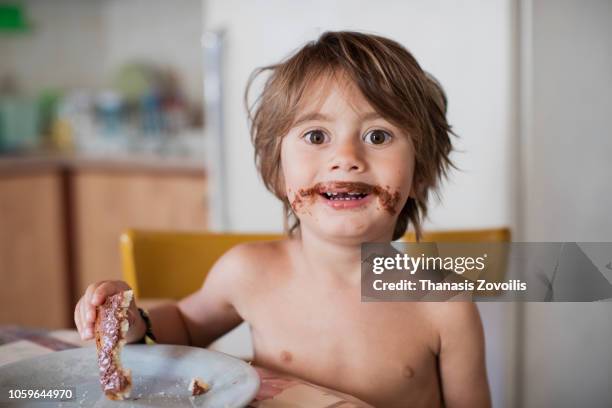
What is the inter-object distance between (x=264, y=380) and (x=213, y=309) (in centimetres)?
19

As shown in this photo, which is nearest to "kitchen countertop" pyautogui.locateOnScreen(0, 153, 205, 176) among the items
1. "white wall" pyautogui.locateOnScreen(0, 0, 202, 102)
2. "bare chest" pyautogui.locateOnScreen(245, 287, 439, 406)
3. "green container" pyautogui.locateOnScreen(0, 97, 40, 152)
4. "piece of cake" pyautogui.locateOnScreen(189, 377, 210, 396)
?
"green container" pyautogui.locateOnScreen(0, 97, 40, 152)

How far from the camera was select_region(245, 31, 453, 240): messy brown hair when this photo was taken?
2.17ft

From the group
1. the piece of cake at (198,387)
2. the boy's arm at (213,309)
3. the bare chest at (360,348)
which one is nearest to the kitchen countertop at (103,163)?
the boy's arm at (213,309)

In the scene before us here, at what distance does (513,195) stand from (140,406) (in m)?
0.71

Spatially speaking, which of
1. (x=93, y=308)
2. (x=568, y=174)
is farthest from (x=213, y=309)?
(x=568, y=174)

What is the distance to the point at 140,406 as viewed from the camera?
1.83 ft

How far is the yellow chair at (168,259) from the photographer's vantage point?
1013 millimetres

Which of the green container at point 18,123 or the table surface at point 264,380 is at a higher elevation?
the green container at point 18,123

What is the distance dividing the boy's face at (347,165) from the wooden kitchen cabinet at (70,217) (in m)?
1.41

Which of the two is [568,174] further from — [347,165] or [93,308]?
[93,308]

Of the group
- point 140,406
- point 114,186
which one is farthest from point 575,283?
point 114,186

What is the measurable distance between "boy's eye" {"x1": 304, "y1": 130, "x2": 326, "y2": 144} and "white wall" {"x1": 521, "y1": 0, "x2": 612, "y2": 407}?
0.32 m

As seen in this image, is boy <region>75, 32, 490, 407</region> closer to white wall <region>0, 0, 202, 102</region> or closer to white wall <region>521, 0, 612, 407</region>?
white wall <region>521, 0, 612, 407</region>

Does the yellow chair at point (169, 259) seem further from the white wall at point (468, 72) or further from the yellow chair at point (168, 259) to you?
the white wall at point (468, 72)
